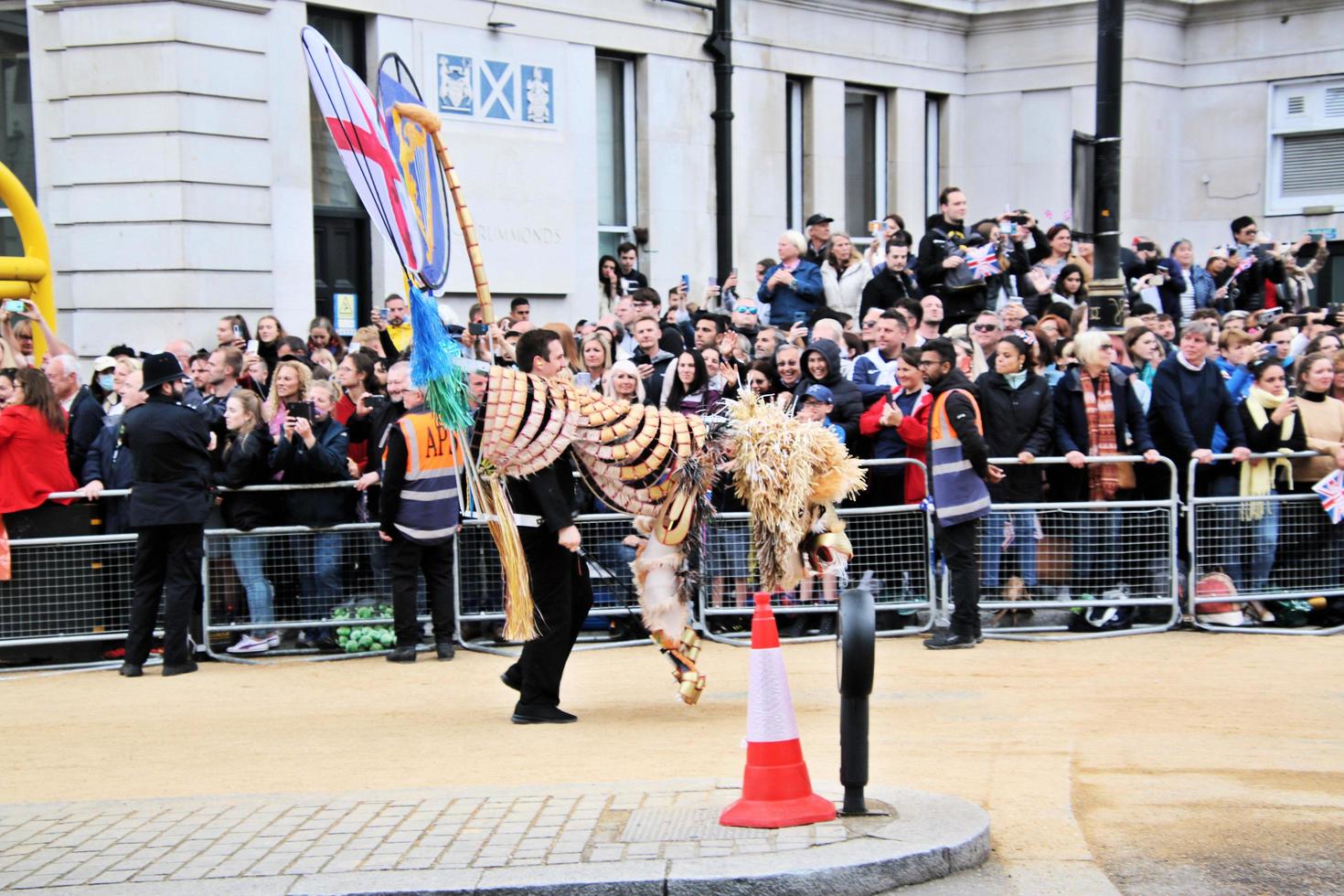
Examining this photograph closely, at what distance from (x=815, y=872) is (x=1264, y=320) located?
1325 centimetres

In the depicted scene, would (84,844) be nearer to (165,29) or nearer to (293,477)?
(293,477)

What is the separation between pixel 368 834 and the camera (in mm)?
6449

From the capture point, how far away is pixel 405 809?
6.81 meters

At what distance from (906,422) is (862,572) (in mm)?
→ 1096

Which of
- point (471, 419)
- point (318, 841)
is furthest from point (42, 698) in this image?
point (318, 841)

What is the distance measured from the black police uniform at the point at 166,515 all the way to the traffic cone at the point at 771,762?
531 centimetres

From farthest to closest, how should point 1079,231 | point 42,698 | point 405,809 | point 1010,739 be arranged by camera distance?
1. point 1079,231
2. point 42,698
3. point 1010,739
4. point 405,809

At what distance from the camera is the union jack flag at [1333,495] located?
11.4 m

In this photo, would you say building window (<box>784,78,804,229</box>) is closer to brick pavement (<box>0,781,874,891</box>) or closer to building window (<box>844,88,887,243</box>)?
building window (<box>844,88,887,243</box>)

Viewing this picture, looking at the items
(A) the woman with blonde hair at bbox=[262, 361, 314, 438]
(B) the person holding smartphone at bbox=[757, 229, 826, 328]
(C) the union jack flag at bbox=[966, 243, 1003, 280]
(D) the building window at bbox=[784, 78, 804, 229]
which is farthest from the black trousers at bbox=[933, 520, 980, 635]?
(D) the building window at bbox=[784, 78, 804, 229]

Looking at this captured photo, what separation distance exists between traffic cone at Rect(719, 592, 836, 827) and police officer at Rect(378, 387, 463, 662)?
450cm

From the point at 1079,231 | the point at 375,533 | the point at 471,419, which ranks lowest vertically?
the point at 375,533

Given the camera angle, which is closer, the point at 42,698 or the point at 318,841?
the point at 318,841

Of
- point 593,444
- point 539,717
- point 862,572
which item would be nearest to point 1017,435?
point 862,572
